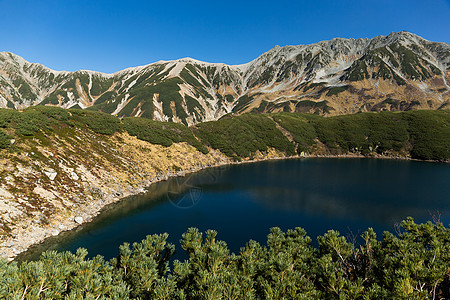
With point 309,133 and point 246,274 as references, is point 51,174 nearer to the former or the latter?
point 246,274

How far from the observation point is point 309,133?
391 feet

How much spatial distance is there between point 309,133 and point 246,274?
11657cm

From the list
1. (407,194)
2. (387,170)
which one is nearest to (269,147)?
(387,170)

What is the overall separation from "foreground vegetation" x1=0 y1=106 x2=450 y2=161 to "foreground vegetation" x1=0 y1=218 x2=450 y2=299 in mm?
57203

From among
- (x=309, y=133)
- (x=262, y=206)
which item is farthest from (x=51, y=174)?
(x=309, y=133)

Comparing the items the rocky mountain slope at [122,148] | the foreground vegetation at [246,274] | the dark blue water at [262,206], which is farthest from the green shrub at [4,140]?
the foreground vegetation at [246,274]

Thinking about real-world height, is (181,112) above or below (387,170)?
above

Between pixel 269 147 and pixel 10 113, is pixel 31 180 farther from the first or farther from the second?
pixel 269 147

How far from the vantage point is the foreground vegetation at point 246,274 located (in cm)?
910

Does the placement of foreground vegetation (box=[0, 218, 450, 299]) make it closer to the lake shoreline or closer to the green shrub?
the lake shoreline

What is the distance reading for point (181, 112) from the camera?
195 metres

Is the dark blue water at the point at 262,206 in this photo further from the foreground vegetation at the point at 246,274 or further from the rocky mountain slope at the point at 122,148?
the foreground vegetation at the point at 246,274

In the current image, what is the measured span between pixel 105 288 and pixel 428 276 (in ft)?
49.1

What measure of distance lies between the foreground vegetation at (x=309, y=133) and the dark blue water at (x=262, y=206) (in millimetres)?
24185
